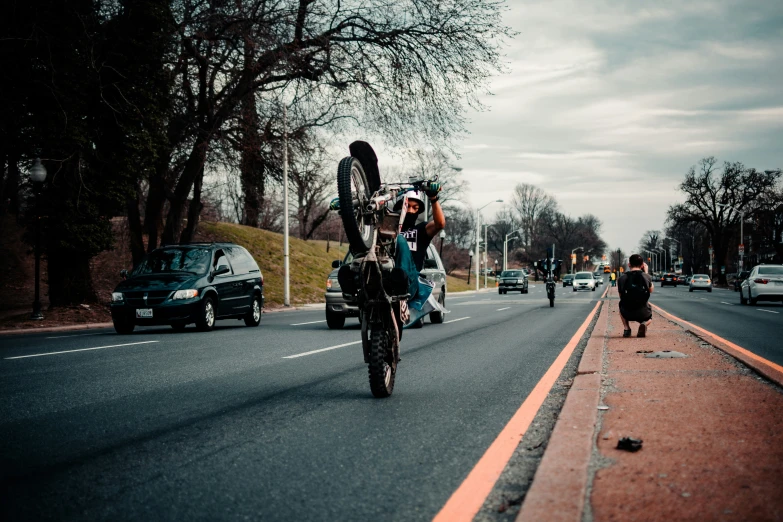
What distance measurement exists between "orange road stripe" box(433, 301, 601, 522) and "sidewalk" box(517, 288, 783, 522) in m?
0.25

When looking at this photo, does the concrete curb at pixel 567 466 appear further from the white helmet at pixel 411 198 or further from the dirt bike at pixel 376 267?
the white helmet at pixel 411 198

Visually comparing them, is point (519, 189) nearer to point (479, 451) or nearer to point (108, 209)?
point (108, 209)

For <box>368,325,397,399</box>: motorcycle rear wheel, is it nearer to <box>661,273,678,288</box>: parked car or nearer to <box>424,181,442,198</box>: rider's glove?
<box>424,181,442,198</box>: rider's glove

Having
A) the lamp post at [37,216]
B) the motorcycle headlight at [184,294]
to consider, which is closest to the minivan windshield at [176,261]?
the motorcycle headlight at [184,294]

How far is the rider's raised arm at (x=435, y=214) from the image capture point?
6.34 metres

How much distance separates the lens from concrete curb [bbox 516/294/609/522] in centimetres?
318

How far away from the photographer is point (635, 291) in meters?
12.2

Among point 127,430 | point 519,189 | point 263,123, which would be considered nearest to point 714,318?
point 263,123

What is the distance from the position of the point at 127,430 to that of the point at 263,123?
19.3m

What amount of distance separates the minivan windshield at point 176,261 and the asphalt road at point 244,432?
553 centimetres

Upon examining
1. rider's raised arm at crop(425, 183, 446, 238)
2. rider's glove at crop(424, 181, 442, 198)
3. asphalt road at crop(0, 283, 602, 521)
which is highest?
rider's glove at crop(424, 181, 442, 198)

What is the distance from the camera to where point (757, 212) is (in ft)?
247

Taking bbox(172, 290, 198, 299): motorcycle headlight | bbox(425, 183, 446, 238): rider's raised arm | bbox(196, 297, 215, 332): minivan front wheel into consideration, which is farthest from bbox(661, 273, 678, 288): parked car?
bbox(425, 183, 446, 238): rider's raised arm

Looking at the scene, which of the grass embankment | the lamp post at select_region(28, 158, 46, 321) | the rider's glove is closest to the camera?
the rider's glove
